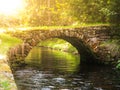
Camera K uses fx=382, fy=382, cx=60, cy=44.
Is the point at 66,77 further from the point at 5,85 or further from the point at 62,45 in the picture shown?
the point at 62,45

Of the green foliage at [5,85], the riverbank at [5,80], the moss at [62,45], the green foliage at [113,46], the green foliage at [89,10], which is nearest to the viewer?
the green foliage at [5,85]

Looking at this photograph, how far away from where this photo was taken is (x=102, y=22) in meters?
38.8

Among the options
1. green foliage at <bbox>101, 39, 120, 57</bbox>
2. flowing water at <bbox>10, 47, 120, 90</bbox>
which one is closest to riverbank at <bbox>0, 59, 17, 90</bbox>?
flowing water at <bbox>10, 47, 120, 90</bbox>

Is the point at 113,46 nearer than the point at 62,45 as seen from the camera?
Yes

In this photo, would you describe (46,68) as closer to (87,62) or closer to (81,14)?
(87,62)

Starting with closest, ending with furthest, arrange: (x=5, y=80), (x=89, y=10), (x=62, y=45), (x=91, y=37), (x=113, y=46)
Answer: (x=5, y=80) → (x=113, y=46) → (x=91, y=37) → (x=89, y=10) → (x=62, y=45)

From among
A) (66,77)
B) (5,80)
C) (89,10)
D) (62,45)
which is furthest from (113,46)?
(62,45)

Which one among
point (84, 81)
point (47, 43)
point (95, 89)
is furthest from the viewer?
point (47, 43)

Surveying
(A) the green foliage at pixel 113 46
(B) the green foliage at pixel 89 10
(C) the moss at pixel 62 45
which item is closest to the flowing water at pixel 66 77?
(A) the green foliage at pixel 113 46

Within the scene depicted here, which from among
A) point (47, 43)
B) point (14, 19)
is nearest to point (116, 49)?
point (14, 19)

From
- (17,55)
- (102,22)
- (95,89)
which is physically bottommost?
(95,89)

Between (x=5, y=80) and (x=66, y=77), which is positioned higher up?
(x=5, y=80)

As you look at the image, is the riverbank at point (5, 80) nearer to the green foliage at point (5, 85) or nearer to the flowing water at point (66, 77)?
the green foliage at point (5, 85)

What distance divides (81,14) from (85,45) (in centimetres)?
594
